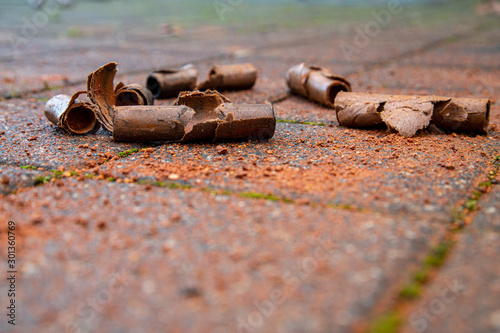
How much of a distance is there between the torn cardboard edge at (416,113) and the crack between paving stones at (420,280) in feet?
2.71

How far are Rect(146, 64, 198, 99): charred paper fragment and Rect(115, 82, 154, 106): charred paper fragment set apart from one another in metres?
0.39

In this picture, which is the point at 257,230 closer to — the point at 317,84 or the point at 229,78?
the point at 317,84

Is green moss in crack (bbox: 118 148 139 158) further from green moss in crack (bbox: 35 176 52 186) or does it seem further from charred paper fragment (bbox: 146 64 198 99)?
charred paper fragment (bbox: 146 64 198 99)

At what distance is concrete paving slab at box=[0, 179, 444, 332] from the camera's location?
101cm

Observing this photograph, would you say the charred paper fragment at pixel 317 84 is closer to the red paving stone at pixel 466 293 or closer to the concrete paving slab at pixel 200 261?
the concrete paving slab at pixel 200 261

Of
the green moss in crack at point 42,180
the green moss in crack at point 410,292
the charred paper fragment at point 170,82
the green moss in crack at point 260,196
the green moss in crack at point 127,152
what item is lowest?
the green moss in crack at point 127,152

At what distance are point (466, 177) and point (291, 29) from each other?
278 inches

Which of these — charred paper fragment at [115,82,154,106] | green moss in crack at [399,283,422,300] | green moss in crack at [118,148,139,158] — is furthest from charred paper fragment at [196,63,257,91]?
green moss in crack at [399,283,422,300]

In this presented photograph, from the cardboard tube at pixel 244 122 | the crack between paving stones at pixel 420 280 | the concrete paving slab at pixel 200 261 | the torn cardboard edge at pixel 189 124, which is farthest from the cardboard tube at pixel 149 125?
the crack between paving stones at pixel 420 280

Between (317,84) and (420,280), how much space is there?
195 cm

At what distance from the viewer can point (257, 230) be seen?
1.31 metres

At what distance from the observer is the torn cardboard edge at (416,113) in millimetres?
2240

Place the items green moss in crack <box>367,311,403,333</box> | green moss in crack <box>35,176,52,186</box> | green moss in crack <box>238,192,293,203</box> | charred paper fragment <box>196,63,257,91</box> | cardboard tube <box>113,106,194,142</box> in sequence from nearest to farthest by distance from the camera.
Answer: green moss in crack <box>367,311,403,333</box>
green moss in crack <box>238,192,293,203</box>
green moss in crack <box>35,176,52,186</box>
cardboard tube <box>113,106,194,142</box>
charred paper fragment <box>196,63,257,91</box>

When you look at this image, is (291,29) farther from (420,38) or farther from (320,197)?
(320,197)
